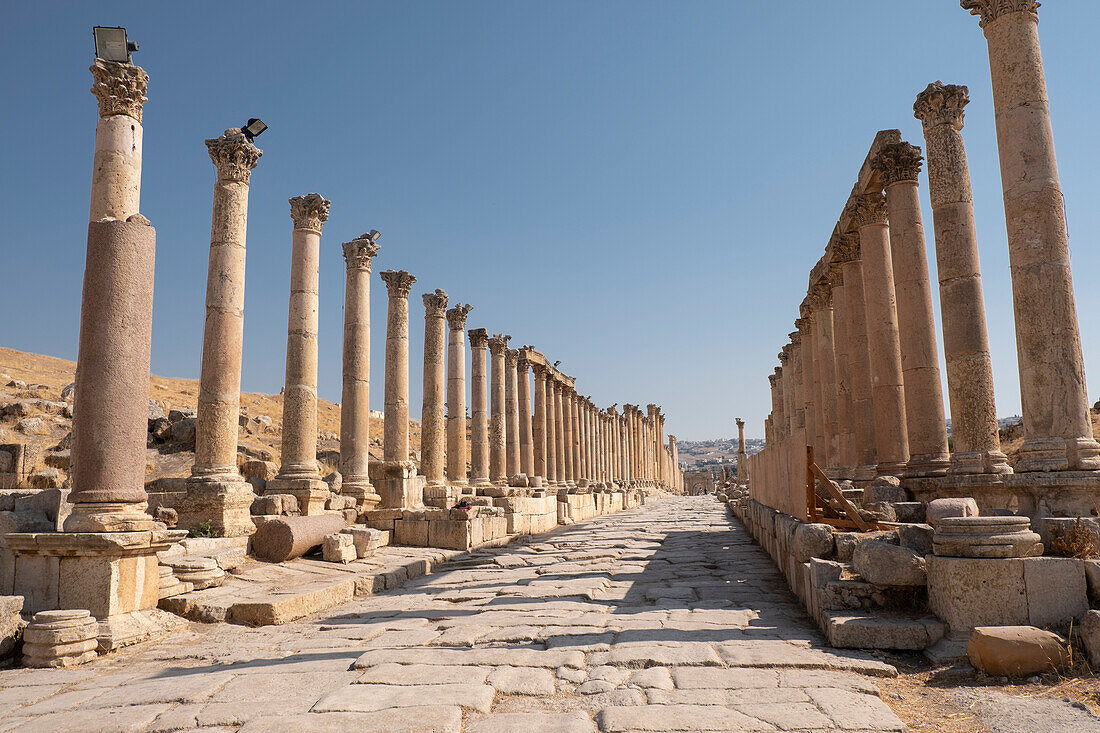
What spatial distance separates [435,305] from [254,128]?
9757mm

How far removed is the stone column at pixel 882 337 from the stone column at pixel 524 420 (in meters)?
18.1

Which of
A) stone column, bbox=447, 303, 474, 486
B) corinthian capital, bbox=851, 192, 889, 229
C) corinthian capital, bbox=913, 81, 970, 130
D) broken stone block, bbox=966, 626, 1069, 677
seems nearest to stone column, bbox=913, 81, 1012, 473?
corinthian capital, bbox=913, 81, 970, 130

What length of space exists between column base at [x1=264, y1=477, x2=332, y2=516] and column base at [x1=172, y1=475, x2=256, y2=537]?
2.37 meters

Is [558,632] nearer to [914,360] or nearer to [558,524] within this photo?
[914,360]

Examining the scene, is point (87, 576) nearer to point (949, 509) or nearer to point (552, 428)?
point (949, 509)

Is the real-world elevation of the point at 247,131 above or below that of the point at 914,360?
above

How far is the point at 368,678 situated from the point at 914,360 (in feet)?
34.1

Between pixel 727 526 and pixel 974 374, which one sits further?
pixel 727 526

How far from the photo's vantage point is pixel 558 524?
82.2 ft

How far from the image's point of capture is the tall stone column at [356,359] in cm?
1697

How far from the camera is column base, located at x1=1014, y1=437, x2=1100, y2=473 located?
8.84m

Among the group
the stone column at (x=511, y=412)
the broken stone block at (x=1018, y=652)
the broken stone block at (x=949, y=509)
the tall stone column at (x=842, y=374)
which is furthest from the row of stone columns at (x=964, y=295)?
the stone column at (x=511, y=412)

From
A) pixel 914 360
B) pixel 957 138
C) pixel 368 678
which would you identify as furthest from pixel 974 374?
pixel 368 678

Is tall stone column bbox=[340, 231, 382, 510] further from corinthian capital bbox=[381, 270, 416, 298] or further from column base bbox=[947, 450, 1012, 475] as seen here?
column base bbox=[947, 450, 1012, 475]
